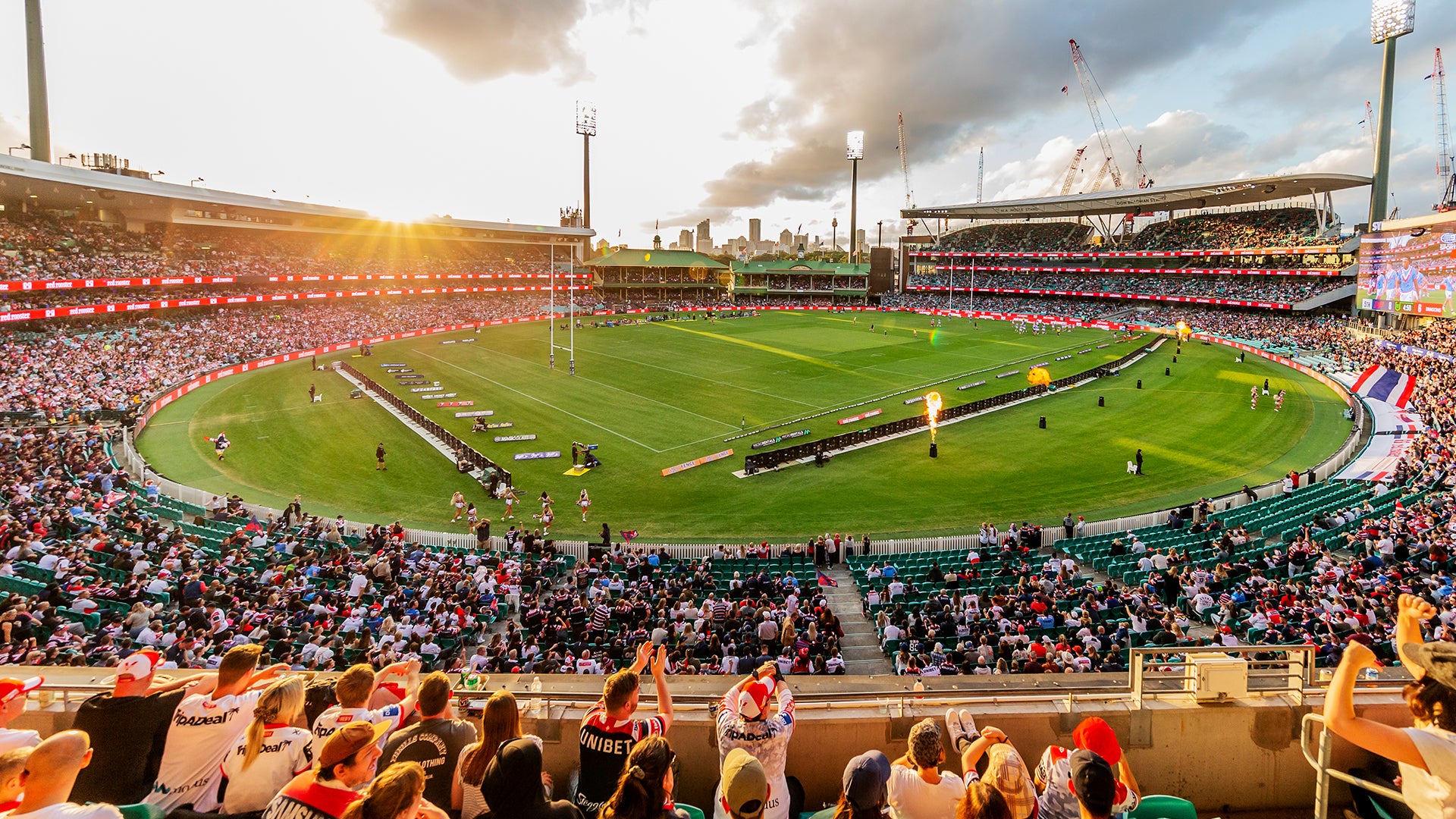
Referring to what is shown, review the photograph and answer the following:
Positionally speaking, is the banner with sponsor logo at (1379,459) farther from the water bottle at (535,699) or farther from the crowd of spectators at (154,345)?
the crowd of spectators at (154,345)

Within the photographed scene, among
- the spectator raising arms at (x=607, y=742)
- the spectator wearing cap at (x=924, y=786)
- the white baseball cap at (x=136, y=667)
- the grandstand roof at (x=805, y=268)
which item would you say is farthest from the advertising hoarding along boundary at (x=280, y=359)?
the grandstand roof at (x=805, y=268)

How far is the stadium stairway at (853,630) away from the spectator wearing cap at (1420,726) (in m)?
11.6

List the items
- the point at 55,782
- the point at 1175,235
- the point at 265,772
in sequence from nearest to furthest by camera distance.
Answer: the point at 55,782
the point at 265,772
the point at 1175,235

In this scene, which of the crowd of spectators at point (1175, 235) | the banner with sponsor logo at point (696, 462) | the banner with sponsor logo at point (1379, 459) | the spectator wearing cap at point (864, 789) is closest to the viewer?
the spectator wearing cap at point (864, 789)

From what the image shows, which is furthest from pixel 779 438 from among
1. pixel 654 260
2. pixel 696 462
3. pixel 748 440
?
pixel 654 260

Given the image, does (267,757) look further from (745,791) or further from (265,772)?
(745,791)

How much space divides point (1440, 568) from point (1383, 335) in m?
56.5

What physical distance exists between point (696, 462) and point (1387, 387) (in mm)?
38897

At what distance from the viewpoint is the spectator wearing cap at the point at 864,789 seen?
4.56 meters

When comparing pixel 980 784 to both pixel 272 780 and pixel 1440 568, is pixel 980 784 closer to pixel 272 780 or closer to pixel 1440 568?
pixel 272 780

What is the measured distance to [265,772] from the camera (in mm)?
4918

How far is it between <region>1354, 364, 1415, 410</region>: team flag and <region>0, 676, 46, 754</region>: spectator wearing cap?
171 feet

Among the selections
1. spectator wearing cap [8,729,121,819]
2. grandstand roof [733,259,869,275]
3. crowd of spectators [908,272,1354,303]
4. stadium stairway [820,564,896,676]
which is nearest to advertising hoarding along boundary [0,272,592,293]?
grandstand roof [733,259,869,275]

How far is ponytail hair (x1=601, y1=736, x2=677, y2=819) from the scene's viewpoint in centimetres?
401
